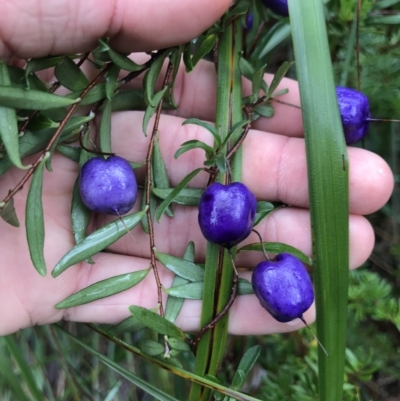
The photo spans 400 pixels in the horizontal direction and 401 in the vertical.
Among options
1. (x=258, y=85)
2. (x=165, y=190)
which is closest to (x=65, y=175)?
(x=165, y=190)

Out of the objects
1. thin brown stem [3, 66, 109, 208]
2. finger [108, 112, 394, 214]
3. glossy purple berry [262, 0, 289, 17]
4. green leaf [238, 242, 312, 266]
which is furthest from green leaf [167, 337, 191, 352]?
glossy purple berry [262, 0, 289, 17]

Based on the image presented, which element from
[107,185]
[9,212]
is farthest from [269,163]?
[9,212]

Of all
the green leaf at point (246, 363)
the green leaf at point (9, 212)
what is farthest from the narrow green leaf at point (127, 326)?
the green leaf at point (9, 212)

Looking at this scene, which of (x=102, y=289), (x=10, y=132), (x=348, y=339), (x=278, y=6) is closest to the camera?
(x=10, y=132)

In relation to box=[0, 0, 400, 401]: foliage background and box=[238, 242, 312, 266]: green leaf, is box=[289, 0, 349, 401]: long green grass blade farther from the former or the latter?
box=[0, 0, 400, 401]: foliage background

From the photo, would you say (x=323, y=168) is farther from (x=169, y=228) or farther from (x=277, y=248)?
(x=169, y=228)
